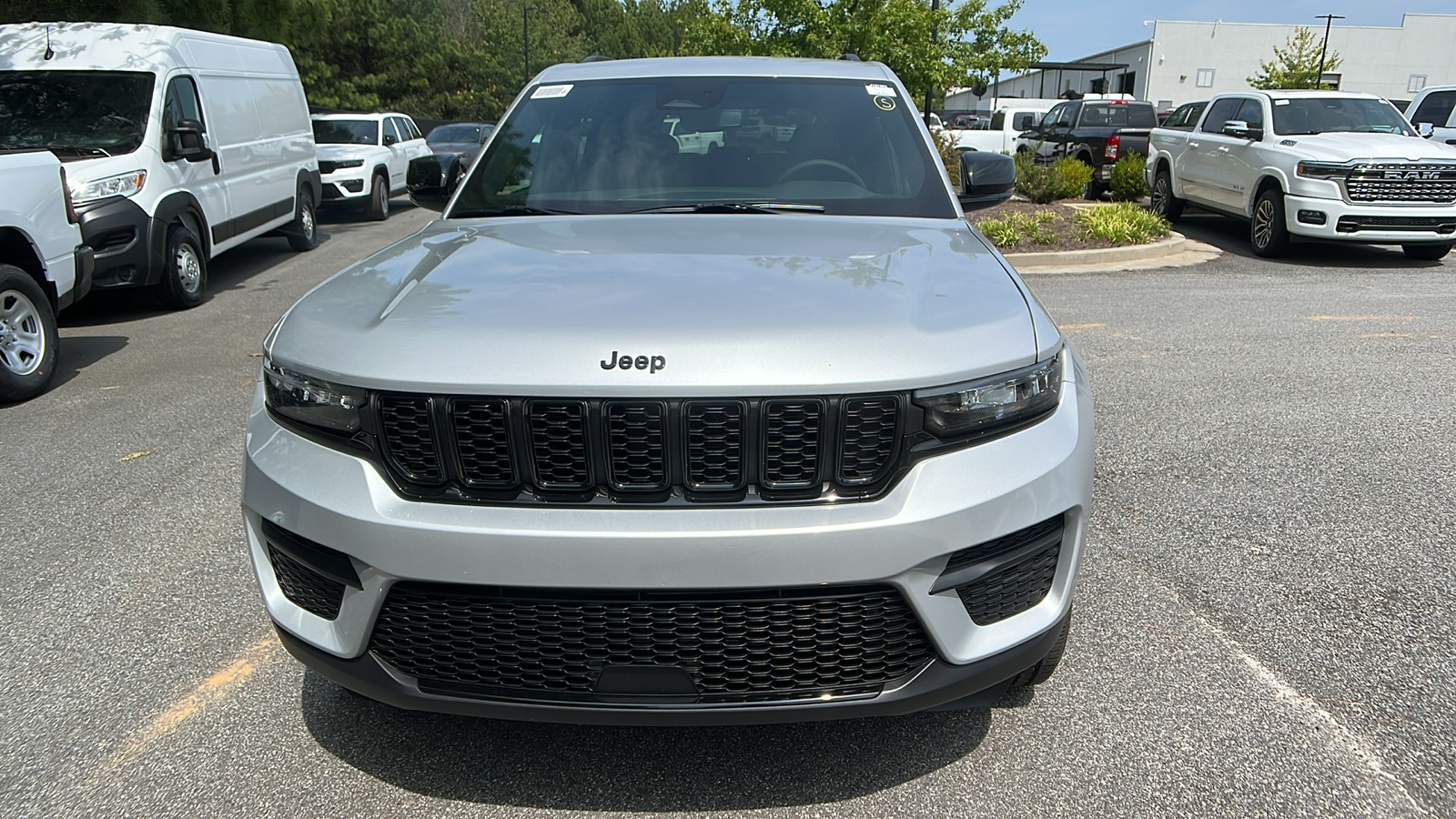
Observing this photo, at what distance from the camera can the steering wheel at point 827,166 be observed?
11.7ft

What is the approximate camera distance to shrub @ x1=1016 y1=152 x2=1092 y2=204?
15.3m

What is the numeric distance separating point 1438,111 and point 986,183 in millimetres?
15702

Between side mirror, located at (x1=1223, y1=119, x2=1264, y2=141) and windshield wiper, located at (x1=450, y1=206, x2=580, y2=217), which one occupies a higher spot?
side mirror, located at (x1=1223, y1=119, x2=1264, y2=141)

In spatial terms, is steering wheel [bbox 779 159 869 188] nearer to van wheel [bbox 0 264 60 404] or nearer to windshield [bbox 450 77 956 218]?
windshield [bbox 450 77 956 218]

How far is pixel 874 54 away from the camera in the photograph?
19.1 metres

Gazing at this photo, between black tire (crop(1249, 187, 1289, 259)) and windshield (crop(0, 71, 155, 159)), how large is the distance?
38.1 feet

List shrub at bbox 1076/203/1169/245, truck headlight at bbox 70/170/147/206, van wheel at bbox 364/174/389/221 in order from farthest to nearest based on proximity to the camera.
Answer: van wheel at bbox 364/174/389/221 → shrub at bbox 1076/203/1169/245 → truck headlight at bbox 70/170/147/206

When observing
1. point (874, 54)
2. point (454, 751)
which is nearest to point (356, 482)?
point (454, 751)

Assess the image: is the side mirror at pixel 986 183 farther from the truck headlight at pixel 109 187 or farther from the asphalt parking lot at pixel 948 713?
the truck headlight at pixel 109 187

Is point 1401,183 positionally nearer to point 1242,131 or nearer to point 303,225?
point 1242,131

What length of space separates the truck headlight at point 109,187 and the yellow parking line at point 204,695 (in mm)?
6505

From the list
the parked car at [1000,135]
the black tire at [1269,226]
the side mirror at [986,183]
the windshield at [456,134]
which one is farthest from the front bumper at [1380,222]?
the windshield at [456,134]

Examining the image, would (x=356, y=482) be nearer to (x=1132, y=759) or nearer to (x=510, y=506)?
(x=510, y=506)

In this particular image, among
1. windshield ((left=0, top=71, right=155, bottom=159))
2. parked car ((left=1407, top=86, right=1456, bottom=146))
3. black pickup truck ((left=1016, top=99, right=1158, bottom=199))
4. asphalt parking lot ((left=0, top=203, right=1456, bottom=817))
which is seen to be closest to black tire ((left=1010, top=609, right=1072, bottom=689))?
asphalt parking lot ((left=0, top=203, right=1456, bottom=817))
